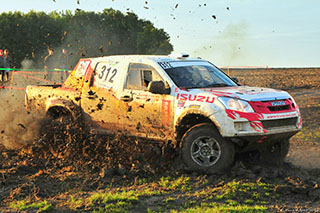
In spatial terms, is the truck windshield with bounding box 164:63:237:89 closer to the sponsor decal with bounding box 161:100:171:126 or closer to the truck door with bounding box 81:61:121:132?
the sponsor decal with bounding box 161:100:171:126

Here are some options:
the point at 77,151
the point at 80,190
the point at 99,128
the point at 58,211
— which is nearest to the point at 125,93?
the point at 99,128

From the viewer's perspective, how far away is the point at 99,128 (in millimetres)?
8875

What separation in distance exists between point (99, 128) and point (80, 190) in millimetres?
2111

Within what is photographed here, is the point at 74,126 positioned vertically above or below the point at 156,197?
above

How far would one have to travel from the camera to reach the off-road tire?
823 centimetres

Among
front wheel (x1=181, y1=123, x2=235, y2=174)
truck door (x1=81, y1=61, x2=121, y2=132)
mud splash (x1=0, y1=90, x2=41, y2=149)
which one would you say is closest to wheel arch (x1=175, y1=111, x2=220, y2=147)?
front wheel (x1=181, y1=123, x2=235, y2=174)

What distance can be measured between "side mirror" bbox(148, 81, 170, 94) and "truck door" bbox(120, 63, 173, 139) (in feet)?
0.34

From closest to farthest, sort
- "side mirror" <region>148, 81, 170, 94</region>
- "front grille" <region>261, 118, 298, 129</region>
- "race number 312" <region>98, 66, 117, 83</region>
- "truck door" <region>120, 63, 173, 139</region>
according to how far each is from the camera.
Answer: "front grille" <region>261, 118, 298, 129</region>
"side mirror" <region>148, 81, 170, 94</region>
"truck door" <region>120, 63, 173, 139</region>
"race number 312" <region>98, 66, 117, 83</region>

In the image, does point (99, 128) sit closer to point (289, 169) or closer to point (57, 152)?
point (57, 152)

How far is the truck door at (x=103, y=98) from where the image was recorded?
8.62 m

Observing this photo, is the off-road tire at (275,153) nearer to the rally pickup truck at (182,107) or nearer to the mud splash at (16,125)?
the rally pickup truck at (182,107)

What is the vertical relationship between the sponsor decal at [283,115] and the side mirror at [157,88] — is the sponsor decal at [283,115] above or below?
below

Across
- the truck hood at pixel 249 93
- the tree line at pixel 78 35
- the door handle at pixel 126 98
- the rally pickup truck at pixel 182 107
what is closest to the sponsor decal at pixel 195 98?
the rally pickup truck at pixel 182 107

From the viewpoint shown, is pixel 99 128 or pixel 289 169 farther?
pixel 99 128
